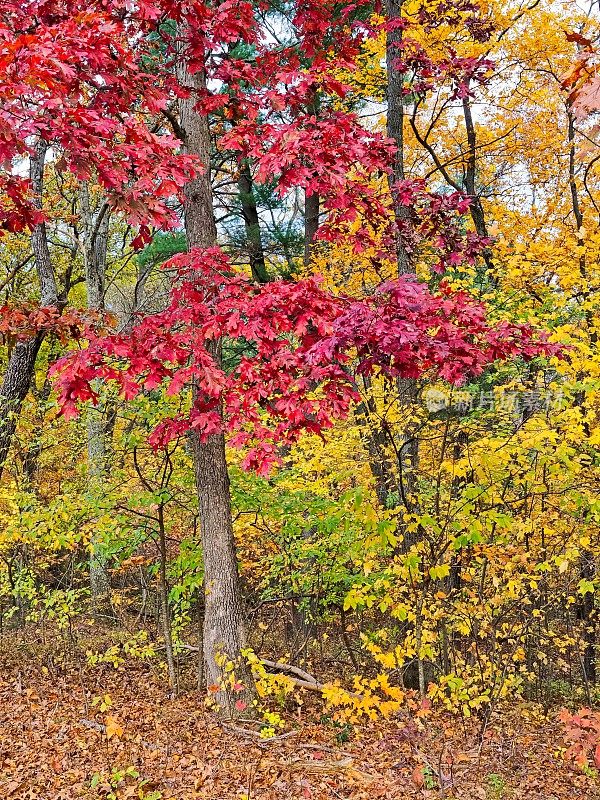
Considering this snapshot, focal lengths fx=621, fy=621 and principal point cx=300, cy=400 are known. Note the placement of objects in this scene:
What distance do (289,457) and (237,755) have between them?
2.99m

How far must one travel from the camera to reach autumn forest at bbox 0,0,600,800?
14.0 feet

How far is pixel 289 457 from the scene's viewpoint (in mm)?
6992

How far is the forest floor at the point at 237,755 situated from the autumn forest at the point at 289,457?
36 millimetres

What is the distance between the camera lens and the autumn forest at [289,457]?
4.28 m

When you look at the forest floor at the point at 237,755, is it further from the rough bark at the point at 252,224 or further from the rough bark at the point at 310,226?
the rough bark at the point at 310,226

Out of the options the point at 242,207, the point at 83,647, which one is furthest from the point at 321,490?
the point at 242,207

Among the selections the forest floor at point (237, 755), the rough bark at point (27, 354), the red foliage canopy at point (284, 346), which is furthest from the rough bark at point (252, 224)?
the forest floor at point (237, 755)

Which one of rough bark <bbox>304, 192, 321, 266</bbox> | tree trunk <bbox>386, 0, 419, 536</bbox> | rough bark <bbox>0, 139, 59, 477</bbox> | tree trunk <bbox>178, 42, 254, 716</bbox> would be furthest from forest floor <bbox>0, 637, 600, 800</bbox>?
rough bark <bbox>304, 192, 321, 266</bbox>

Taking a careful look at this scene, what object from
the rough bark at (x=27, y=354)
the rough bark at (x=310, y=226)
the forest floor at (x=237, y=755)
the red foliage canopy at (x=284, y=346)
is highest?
the rough bark at (x=310, y=226)

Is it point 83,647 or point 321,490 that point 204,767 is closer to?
point 321,490

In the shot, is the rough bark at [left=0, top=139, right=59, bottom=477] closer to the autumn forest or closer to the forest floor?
the autumn forest

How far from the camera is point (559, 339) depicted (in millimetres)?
5414

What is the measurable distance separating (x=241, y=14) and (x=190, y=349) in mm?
2985

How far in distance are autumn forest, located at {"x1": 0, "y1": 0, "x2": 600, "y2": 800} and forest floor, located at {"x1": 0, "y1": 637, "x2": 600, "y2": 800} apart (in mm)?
36
